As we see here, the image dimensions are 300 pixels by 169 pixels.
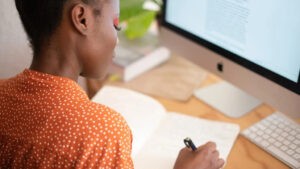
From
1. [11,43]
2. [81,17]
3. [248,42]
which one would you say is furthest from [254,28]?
[11,43]

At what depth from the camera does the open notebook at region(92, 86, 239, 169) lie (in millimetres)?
809

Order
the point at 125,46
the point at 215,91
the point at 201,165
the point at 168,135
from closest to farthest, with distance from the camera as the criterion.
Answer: the point at 201,165 < the point at 168,135 < the point at 215,91 < the point at 125,46

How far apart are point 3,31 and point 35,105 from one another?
34cm

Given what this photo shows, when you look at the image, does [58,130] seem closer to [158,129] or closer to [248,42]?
[158,129]

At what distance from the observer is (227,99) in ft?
3.33

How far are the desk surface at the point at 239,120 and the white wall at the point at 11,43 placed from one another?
0.23 m

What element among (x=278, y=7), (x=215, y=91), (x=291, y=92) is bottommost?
(x=215, y=91)

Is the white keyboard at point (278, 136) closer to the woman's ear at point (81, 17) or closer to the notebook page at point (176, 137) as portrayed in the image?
the notebook page at point (176, 137)

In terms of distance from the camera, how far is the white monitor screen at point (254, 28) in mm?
755

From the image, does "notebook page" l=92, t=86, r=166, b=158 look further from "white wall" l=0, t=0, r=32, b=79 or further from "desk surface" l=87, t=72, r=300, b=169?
"white wall" l=0, t=0, r=32, b=79

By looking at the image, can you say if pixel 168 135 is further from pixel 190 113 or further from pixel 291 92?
pixel 291 92

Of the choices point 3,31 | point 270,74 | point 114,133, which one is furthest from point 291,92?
point 3,31

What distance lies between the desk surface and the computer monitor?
0.09m

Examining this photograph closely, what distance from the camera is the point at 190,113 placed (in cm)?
96
